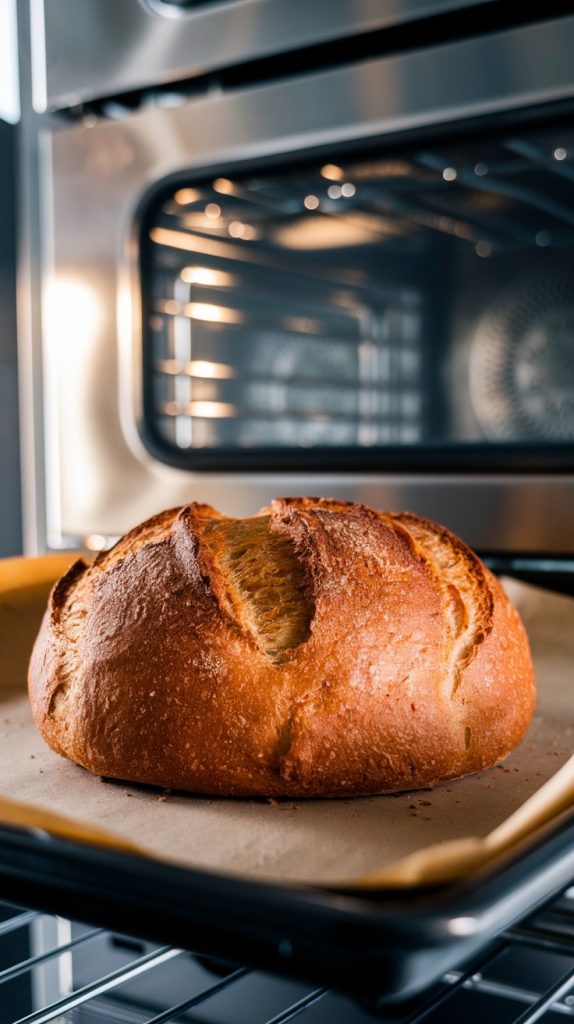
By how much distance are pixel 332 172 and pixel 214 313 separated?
21 centimetres

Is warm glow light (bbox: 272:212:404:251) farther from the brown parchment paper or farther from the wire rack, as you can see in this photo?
the wire rack

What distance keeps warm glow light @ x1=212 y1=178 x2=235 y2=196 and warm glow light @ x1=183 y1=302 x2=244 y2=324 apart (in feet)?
0.40

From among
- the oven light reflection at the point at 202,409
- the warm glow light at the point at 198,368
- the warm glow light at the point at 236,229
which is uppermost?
the warm glow light at the point at 236,229

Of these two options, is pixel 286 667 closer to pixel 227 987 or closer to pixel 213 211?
pixel 227 987

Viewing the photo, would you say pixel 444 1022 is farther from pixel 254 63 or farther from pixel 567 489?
pixel 254 63

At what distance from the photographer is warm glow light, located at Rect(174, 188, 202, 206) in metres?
1.17

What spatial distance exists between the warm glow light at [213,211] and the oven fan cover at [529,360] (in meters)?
0.32

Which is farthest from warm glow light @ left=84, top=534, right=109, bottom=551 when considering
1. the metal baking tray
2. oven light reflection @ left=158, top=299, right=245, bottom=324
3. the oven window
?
the metal baking tray

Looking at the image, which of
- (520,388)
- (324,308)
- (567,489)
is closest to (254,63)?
(324,308)

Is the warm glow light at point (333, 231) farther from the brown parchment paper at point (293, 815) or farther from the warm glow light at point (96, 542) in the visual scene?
the brown parchment paper at point (293, 815)

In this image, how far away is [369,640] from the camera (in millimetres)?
774

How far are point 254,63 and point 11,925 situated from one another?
34.6 inches

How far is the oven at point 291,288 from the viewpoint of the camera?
938 mm

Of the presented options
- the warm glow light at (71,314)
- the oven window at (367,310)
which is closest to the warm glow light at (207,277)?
the oven window at (367,310)
